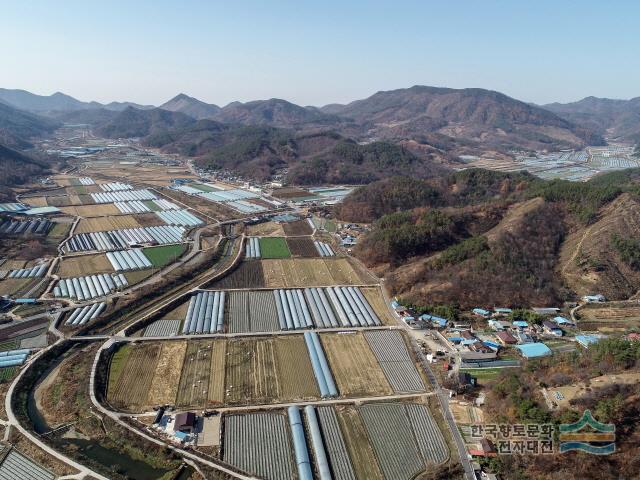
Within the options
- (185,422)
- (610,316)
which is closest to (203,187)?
(185,422)

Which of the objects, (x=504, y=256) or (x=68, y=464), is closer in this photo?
(x=68, y=464)

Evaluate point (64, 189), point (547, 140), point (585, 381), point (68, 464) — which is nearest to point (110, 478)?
point (68, 464)

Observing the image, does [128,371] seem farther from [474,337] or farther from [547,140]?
[547,140]

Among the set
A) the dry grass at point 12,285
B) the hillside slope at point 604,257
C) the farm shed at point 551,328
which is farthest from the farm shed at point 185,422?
the hillside slope at point 604,257

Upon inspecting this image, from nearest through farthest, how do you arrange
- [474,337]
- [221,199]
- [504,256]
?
[474,337] < [504,256] < [221,199]

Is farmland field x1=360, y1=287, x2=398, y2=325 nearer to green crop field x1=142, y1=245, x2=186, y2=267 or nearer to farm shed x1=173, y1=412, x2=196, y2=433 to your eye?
farm shed x1=173, y1=412, x2=196, y2=433

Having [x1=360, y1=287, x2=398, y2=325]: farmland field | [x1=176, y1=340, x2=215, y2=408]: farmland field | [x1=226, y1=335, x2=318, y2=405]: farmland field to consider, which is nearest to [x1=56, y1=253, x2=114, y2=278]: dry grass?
[x1=176, y1=340, x2=215, y2=408]: farmland field
